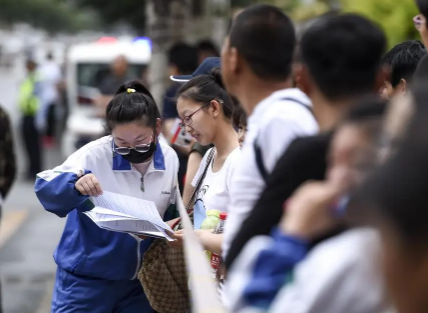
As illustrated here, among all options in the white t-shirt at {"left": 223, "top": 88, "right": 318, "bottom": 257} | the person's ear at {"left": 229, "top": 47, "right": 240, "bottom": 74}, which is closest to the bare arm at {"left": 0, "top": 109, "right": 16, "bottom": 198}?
the person's ear at {"left": 229, "top": 47, "right": 240, "bottom": 74}

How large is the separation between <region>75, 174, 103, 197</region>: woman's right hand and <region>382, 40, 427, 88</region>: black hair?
135 cm

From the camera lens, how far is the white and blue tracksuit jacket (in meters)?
3.84

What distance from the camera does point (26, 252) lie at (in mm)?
9188

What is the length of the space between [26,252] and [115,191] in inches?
219

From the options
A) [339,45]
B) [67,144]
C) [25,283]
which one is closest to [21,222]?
[25,283]

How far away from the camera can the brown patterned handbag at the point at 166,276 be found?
3.72 meters

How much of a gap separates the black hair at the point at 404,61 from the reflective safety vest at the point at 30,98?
11.5m

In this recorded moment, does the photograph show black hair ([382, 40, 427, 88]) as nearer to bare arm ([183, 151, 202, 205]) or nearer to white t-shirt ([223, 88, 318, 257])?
bare arm ([183, 151, 202, 205])

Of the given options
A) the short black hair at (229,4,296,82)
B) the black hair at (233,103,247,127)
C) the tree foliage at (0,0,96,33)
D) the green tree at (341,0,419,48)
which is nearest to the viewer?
the short black hair at (229,4,296,82)

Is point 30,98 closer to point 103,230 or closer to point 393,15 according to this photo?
point 393,15

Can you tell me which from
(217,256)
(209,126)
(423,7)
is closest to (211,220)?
(217,256)

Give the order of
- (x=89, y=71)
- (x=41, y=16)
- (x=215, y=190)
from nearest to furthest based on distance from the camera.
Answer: (x=215, y=190) < (x=89, y=71) < (x=41, y=16)

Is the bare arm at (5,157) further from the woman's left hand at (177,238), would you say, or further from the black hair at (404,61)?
the black hair at (404,61)

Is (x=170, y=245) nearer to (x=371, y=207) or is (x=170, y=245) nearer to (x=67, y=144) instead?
(x=371, y=207)
